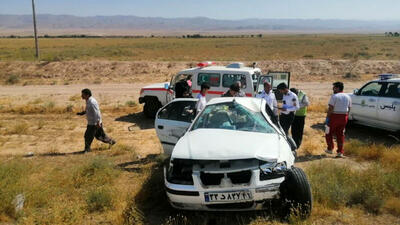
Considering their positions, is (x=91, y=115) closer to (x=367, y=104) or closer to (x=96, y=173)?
(x=96, y=173)

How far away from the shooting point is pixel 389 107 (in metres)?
10.0

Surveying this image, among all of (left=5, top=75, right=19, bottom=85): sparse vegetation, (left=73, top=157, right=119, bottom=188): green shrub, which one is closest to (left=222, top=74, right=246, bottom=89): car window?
(left=73, top=157, right=119, bottom=188): green shrub

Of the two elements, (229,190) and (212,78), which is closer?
(229,190)

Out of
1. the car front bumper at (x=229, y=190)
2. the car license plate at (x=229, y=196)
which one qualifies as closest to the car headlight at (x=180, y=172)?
the car front bumper at (x=229, y=190)

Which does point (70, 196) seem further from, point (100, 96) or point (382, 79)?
point (100, 96)

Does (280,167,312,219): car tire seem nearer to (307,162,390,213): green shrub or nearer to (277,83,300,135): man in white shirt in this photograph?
(307,162,390,213): green shrub

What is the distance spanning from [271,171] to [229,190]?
0.65 m

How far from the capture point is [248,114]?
6430mm

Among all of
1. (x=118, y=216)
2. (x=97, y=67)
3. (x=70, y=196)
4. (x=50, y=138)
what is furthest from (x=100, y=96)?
(x=118, y=216)

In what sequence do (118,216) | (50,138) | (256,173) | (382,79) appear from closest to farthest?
(256,173), (118,216), (382,79), (50,138)

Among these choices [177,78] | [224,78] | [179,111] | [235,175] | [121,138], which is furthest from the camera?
[177,78]

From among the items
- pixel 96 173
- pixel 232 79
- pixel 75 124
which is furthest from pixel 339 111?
pixel 75 124

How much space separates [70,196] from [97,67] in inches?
1009

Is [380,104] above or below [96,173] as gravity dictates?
above
